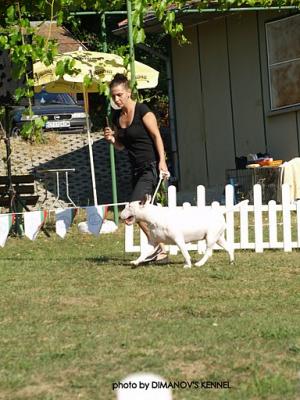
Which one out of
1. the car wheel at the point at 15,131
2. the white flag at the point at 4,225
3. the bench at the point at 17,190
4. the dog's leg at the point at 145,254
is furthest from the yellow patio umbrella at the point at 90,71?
the car wheel at the point at 15,131

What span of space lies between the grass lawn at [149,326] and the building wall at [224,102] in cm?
771

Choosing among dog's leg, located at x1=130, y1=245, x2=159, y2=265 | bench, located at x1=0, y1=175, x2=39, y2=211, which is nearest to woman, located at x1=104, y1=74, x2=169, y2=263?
dog's leg, located at x1=130, y1=245, x2=159, y2=265

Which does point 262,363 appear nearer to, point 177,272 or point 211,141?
point 177,272

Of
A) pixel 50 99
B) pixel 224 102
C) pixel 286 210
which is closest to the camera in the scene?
pixel 286 210

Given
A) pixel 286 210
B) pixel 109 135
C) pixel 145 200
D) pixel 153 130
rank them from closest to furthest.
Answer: pixel 145 200, pixel 153 130, pixel 109 135, pixel 286 210

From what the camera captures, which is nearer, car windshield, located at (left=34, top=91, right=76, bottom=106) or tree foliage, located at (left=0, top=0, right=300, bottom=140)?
tree foliage, located at (left=0, top=0, right=300, bottom=140)

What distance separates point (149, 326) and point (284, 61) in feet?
38.0

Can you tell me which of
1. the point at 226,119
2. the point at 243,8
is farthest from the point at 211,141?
the point at 243,8

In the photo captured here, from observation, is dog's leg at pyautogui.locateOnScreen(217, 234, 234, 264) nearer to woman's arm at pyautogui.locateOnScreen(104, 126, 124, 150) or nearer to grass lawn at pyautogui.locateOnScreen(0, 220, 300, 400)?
grass lawn at pyautogui.locateOnScreen(0, 220, 300, 400)

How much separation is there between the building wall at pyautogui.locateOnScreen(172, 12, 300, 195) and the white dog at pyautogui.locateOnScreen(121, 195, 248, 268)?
8053 millimetres

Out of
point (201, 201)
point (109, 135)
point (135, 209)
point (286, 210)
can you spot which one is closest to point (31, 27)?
point (109, 135)

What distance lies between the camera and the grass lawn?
17.9 ft

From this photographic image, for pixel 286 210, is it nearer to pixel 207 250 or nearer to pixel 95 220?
pixel 207 250

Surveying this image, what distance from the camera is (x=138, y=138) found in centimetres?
998
